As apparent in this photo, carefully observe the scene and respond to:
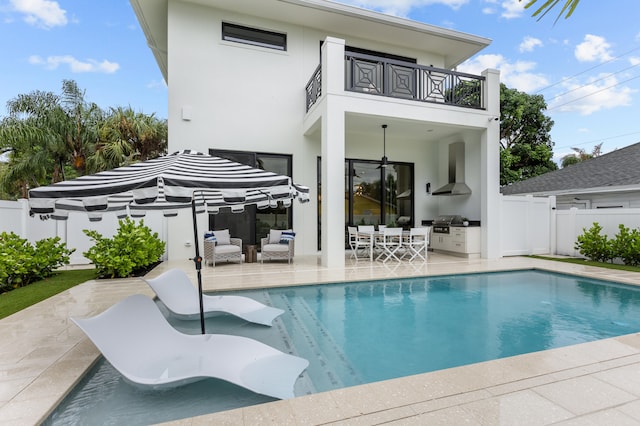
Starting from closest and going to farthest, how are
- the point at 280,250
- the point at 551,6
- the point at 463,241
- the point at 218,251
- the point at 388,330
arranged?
the point at 551,6 → the point at 388,330 → the point at 218,251 → the point at 280,250 → the point at 463,241

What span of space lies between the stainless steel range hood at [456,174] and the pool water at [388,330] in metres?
4.35

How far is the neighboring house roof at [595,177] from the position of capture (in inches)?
445

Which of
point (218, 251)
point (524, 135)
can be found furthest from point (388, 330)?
point (524, 135)

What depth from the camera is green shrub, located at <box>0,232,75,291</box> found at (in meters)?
5.56

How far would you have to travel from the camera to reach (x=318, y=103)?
344 inches

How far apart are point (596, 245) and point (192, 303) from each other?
1042 centimetres

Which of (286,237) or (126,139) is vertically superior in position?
(126,139)

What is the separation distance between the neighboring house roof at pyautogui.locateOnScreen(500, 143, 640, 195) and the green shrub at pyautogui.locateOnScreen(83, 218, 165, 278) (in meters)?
14.7

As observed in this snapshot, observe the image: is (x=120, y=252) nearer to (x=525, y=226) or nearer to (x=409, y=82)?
(x=409, y=82)

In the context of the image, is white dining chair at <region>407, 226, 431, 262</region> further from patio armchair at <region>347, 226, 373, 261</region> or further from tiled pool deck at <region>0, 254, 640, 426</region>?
tiled pool deck at <region>0, 254, 640, 426</region>

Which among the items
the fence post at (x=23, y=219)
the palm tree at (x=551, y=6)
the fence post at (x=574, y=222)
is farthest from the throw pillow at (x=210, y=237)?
the fence post at (x=574, y=222)

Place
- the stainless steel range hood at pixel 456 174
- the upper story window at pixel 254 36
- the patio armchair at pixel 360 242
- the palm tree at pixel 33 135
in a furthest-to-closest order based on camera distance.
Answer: the palm tree at pixel 33 135 → the stainless steel range hood at pixel 456 174 → the upper story window at pixel 254 36 → the patio armchair at pixel 360 242

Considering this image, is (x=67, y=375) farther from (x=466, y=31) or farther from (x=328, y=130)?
(x=466, y=31)

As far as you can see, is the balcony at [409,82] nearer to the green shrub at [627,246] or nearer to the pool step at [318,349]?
the green shrub at [627,246]
